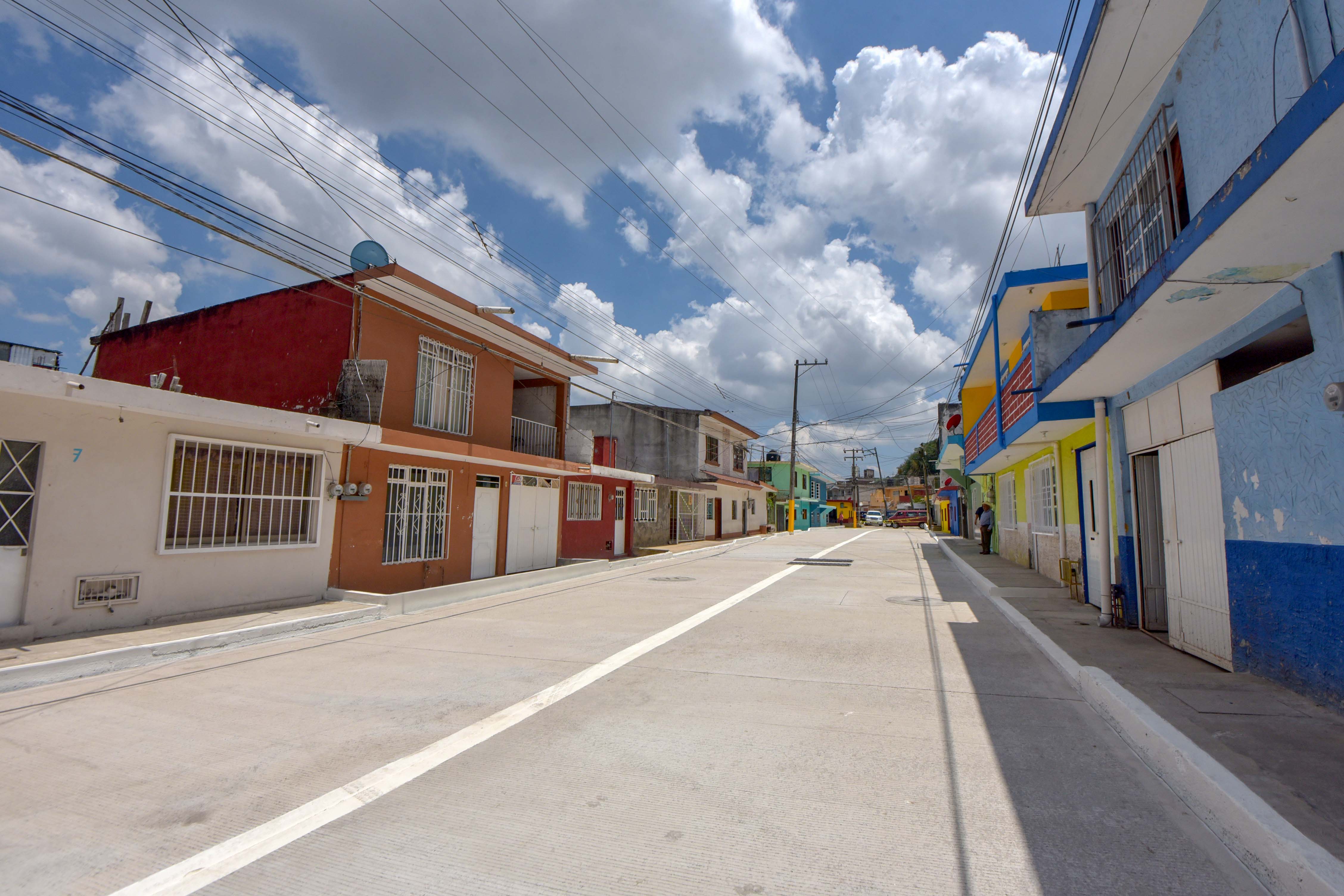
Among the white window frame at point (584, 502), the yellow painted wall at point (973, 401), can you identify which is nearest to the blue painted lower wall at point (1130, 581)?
the yellow painted wall at point (973, 401)

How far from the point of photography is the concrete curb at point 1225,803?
2.72 metres

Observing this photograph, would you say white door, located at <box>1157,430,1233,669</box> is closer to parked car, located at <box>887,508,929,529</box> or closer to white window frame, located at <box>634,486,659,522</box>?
white window frame, located at <box>634,486,659,522</box>

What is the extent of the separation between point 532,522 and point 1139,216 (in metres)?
14.0

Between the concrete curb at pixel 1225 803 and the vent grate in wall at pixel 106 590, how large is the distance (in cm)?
1037

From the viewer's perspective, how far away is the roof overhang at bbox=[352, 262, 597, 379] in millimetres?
11883

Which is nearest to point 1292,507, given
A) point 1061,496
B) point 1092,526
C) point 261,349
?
point 1092,526

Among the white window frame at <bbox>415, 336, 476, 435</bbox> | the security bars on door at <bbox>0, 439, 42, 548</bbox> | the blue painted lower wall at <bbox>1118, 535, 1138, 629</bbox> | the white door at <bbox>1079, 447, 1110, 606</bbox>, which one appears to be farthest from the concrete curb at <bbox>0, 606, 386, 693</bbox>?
the white door at <bbox>1079, 447, 1110, 606</bbox>

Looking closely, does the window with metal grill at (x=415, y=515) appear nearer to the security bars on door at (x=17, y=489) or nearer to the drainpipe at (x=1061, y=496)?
the security bars on door at (x=17, y=489)

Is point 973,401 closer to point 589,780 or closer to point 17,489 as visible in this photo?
point 589,780

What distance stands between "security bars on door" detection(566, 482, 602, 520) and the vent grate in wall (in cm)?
1191

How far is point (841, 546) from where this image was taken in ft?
87.9

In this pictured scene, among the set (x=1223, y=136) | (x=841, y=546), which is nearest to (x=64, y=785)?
(x=1223, y=136)

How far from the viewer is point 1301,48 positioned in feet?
14.5

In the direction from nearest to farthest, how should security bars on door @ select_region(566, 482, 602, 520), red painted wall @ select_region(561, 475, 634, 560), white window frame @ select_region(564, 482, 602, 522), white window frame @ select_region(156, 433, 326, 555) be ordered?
white window frame @ select_region(156, 433, 326, 555), red painted wall @ select_region(561, 475, 634, 560), white window frame @ select_region(564, 482, 602, 522), security bars on door @ select_region(566, 482, 602, 520)
